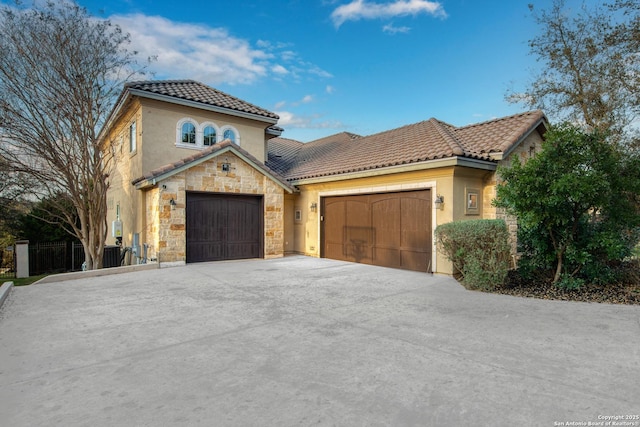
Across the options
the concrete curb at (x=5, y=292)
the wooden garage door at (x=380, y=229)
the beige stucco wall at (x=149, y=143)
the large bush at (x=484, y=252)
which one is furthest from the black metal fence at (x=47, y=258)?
the large bush at (x=484, y=252)

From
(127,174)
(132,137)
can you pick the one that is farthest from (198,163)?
(127,174)

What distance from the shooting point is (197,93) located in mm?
14039

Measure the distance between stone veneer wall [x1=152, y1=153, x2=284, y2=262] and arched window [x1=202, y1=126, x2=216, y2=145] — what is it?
2.52 metres

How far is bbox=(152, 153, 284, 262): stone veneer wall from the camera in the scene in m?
10.8

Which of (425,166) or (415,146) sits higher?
(415,146)

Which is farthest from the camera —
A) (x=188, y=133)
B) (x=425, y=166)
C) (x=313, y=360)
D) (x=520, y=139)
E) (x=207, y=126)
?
(x=207, y=126)

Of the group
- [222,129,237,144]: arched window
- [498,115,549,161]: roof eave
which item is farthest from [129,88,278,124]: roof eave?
[498,115,549,161]: roof eave

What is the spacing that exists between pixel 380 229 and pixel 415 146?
10.1ft

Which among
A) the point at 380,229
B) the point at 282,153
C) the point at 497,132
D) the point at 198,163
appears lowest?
the point at 380,229

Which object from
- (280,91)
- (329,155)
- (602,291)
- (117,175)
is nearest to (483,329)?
(602,291)

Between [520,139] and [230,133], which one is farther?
[230,133]

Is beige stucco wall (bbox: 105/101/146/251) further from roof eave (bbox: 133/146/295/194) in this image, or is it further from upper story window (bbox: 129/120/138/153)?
roof eave (bbox: 133/146/295/194)

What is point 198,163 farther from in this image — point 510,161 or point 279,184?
point 510,161

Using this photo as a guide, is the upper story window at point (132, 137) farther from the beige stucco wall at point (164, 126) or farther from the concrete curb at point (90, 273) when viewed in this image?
the concrete curb at point (90, 273)
